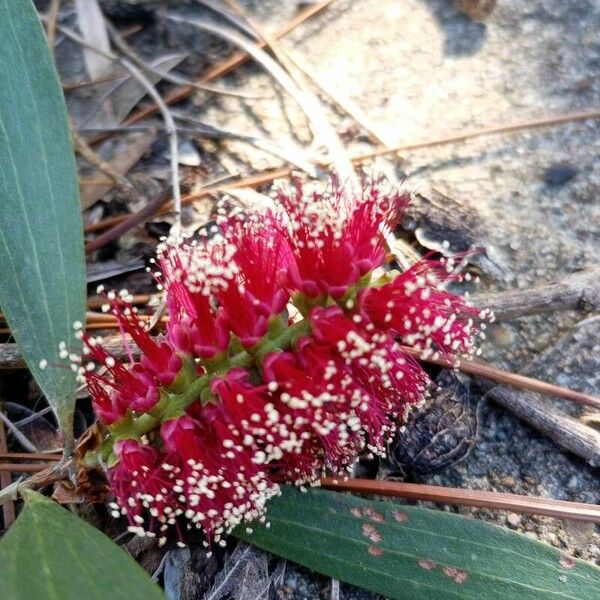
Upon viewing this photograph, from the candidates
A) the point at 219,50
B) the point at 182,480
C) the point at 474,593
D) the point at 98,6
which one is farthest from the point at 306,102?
the point at 474,593

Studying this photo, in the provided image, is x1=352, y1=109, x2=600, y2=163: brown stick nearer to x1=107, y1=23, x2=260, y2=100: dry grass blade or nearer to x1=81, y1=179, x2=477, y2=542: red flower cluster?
x1=107, y1=23, x2=260, y2=100: dry grass blade

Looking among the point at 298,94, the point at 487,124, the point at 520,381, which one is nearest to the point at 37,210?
the point at 298,94

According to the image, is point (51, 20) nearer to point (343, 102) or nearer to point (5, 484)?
point (343, 102)

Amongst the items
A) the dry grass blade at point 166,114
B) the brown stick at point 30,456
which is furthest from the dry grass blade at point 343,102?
the brown stick at point 30,456

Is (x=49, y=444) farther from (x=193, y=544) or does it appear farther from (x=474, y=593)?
(x=474, y=593)

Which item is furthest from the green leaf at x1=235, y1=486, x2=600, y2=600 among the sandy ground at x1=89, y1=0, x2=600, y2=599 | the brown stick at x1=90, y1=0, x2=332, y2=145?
the brown stick at x1=90, y1=0, x2=332, y2=145

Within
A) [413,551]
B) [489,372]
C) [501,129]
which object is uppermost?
[501,129]
